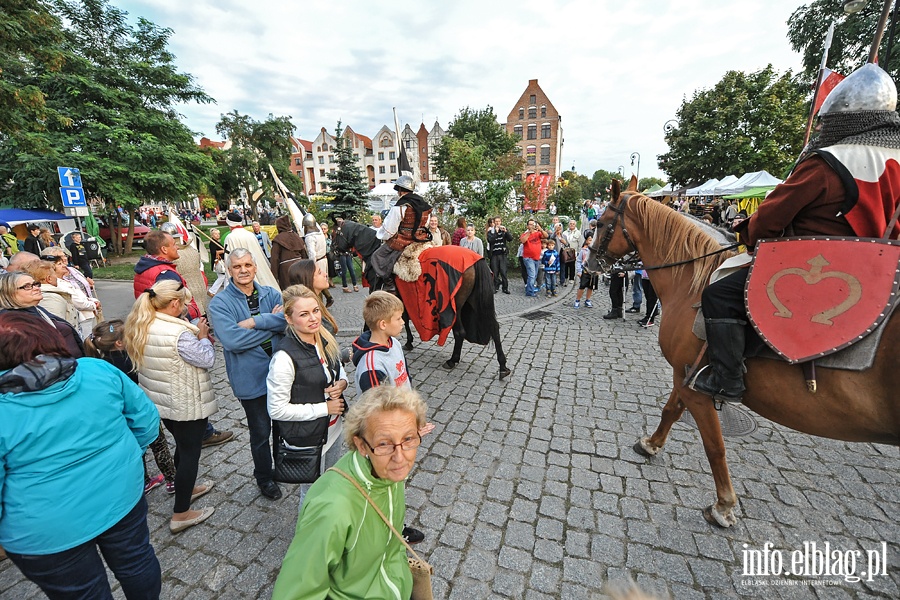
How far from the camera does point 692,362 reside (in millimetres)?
2812

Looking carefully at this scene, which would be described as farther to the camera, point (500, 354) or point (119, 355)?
point (500, 354)

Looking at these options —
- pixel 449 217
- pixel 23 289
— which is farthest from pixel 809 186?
pixel 449 217

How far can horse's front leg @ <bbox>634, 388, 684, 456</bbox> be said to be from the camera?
134 inches

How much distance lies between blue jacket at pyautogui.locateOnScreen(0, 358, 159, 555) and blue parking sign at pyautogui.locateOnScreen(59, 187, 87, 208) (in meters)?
10.2

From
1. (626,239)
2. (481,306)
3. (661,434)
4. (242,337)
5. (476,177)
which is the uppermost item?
(476,177)

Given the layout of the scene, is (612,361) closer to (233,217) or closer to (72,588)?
(72,588)

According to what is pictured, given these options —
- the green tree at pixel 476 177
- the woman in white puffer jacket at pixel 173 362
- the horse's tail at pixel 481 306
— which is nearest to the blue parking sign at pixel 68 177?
the woman in white puffer jacket at pixel 173 362

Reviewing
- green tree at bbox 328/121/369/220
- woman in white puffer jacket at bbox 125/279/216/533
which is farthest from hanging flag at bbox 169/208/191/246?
green tree at bbox 328/121/369/220

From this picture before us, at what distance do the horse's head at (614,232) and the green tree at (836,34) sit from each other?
971 inches

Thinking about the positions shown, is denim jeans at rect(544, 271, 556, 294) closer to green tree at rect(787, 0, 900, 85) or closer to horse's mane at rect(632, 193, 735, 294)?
horse's mane at rect(632, 193, 735, 294)

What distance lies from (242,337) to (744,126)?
3518 cm

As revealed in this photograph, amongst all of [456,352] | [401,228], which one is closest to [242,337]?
[401,228]

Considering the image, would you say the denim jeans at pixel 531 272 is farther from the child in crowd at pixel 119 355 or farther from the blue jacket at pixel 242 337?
the child in crowd at pixel 119 355

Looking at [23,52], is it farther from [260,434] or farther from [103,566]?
[103,566]
